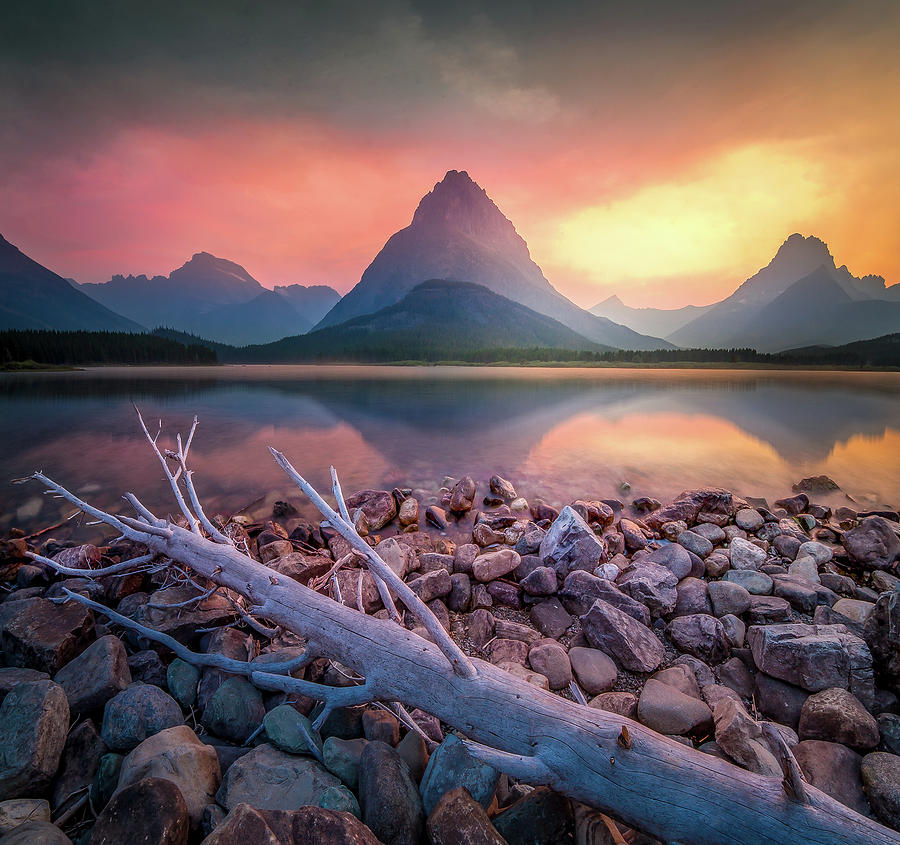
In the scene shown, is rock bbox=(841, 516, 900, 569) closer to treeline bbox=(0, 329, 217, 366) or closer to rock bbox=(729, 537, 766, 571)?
rock bbox=(729, 537, 766, 571)

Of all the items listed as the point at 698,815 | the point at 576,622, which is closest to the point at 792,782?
the point at 698,815

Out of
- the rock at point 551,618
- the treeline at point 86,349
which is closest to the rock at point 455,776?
the rock at point 551,618

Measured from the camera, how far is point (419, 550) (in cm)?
657

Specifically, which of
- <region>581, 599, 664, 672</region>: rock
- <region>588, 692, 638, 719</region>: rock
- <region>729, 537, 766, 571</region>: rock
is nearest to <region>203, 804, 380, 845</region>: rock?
<region>588, 692, 638, 719</region>: rock

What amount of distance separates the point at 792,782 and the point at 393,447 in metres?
15.0

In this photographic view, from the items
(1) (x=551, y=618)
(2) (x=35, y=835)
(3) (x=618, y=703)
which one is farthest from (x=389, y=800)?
(1) (x=551, y=618)

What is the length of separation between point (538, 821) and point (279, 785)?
66.9 inches

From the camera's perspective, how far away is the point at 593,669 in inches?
164

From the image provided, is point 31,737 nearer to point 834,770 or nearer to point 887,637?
point 834,770

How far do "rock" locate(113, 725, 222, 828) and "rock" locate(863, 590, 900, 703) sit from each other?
5.56 m

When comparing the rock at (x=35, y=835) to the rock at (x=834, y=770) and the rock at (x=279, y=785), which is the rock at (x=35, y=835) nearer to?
the rock at (x=279, y=785)

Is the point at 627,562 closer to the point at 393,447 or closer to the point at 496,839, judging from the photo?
the point at 496,839

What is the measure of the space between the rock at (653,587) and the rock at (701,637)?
1.23ft

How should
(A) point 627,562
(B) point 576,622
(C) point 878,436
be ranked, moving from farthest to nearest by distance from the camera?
(C) point 878,436
(A) point 627,562
(B) point 576,622
